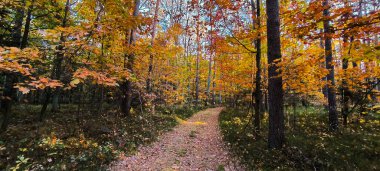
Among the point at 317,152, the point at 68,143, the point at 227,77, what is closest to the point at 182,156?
the point at 68,143

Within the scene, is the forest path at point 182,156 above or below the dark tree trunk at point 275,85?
below

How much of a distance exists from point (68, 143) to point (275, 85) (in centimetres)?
699

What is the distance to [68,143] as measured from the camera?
641cm

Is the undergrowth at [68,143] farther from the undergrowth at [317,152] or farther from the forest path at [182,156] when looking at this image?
the undergrowth at [317,152]

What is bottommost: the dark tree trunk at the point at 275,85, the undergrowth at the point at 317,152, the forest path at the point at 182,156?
the forest path at the point at 182,156

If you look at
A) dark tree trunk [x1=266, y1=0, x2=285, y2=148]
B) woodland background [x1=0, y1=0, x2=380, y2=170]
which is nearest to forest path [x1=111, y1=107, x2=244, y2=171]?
woodland background [x1=0, y1=0, x2=380, y2=170]

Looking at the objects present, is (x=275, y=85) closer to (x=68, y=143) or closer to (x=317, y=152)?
(x=317, y=152)

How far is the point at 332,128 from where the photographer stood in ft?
28.5

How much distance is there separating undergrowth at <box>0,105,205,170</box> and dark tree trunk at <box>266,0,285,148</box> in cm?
492

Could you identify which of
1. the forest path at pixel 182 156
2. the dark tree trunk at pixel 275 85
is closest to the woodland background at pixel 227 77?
the dark tree trunk at pixel 275 85

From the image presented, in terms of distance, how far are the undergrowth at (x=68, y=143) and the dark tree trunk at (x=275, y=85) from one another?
492 centimetres

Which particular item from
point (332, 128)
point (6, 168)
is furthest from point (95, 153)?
point (332, 128)

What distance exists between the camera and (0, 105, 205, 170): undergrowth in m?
5.15

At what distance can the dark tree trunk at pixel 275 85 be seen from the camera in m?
5.79
